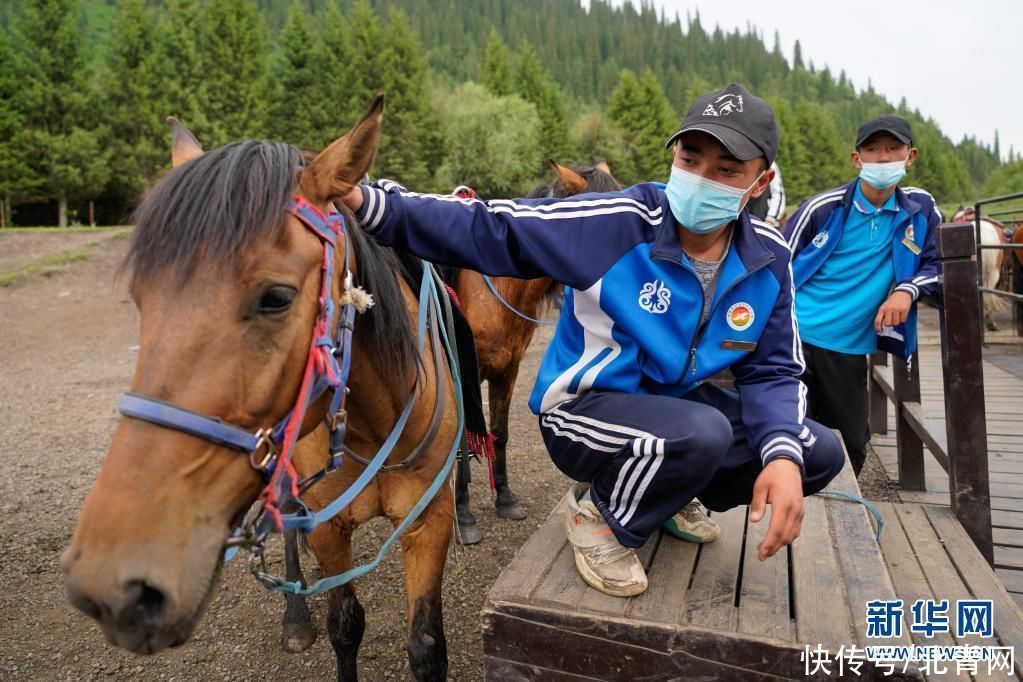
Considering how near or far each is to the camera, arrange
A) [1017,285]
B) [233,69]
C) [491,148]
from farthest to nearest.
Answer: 1. [491,148]
2. [233,69]
3. [1017,285]

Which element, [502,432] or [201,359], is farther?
[502,432]

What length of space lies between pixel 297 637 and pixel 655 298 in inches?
95.2

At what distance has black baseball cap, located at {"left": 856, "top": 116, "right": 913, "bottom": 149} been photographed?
141 inches

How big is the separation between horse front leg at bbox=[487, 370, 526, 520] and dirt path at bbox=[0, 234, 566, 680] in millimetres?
102

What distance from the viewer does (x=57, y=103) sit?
2636cm

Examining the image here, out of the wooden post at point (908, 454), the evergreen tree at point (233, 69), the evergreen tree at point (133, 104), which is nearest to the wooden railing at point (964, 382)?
the wooden post at point (908, 454)

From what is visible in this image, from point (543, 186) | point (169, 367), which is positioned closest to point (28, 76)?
point (543, 186)

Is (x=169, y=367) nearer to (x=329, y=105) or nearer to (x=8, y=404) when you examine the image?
(x=8, y=404)

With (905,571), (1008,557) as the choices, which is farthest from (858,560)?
(1008,557)

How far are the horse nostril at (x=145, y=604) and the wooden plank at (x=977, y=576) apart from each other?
212 centimetres

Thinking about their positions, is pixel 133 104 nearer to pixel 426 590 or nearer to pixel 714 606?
pixel 426 590

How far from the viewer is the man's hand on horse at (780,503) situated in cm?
172

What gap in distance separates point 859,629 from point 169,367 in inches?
72.0

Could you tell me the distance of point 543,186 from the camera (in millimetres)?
4852
